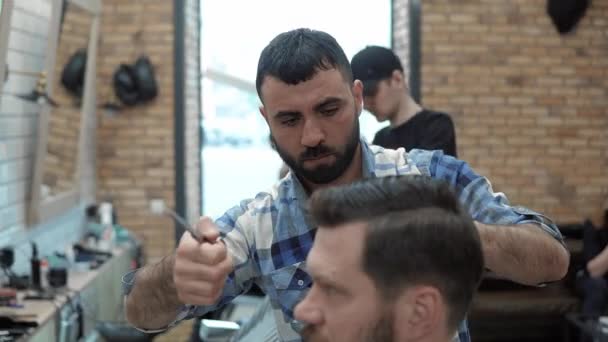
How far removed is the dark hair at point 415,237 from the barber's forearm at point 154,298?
321 millimetres

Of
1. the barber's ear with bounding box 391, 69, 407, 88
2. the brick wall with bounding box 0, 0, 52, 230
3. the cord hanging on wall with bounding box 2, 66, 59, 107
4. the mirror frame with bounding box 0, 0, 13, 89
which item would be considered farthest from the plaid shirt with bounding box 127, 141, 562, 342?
the cord hanging on wall with bounding box 2, 66, 59, 107

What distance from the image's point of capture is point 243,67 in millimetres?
5348

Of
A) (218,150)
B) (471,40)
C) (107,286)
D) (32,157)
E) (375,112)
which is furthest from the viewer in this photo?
(218,150)

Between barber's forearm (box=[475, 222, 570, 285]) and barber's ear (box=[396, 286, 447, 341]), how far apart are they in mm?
175

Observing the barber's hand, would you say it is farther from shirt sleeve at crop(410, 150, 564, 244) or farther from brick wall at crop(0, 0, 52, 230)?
brick wall at crop(0, 0, 52, 230)

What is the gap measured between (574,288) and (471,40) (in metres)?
1.75

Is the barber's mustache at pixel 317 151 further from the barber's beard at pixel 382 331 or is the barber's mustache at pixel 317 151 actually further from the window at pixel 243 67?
the window at pixel 243 67

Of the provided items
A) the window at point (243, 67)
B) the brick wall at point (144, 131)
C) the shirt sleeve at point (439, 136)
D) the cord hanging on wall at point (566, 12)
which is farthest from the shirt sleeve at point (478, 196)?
the cord hanging on wall at point (566, 12)

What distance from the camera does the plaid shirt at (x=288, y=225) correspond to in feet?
4.82

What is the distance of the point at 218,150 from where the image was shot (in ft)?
18.2

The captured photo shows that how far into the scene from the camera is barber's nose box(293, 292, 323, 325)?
46.5 inches

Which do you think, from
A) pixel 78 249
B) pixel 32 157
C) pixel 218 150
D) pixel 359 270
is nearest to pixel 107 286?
pixel 78 249

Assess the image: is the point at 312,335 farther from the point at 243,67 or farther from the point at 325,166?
the point at 243,67

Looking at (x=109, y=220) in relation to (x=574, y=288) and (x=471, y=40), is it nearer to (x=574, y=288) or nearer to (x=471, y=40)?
(x=471, y=40)
